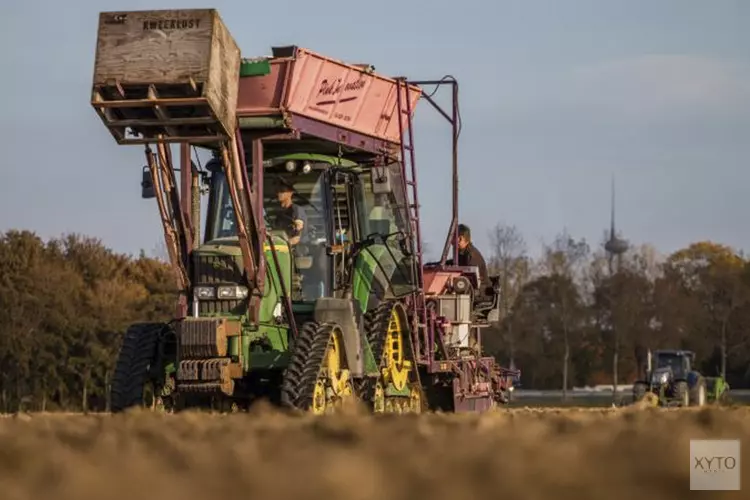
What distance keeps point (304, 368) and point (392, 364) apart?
133 inches

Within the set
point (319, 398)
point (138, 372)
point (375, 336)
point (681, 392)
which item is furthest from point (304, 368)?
point (681, 392)

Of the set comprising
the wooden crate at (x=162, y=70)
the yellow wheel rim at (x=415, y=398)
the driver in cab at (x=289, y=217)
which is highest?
the wooden crate at (x=162, y=70)

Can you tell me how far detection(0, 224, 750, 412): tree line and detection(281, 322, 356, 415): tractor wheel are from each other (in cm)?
2206

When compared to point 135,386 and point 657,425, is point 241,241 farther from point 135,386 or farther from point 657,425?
point 657,425

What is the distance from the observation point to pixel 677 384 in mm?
45656

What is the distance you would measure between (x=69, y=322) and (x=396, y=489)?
5737 centimetres

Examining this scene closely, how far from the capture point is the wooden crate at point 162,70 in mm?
13492

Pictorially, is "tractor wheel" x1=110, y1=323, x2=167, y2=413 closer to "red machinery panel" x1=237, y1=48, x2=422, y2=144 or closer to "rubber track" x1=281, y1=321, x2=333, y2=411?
"rubber track" x1=281, y1=321, x2=333, y2=411

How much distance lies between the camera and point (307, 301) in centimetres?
1562

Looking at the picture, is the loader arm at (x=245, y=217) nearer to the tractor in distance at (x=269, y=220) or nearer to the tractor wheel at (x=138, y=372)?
the tractor in distance at (x=269, y=220)

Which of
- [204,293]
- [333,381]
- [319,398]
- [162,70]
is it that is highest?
[162,70]

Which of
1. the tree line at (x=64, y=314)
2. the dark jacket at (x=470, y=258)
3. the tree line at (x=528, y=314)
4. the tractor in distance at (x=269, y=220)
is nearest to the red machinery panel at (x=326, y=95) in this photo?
the tractor in distance at (x=269, y=220)

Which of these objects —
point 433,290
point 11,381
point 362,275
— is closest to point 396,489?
point 362,275

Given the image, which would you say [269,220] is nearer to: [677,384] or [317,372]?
[317,372]
